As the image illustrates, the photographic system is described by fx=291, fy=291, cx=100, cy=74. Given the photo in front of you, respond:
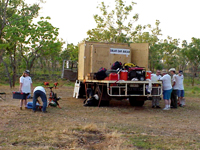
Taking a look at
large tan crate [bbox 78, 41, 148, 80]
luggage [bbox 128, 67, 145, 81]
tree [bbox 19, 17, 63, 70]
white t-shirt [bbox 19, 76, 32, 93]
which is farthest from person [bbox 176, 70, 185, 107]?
tree [bbox 19, 17, 63, 70]

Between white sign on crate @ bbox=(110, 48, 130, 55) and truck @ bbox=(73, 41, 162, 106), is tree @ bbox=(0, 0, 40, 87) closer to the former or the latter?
truck @ bbox=(73, 41, 162, 106)

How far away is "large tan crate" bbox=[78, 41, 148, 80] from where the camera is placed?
12.5 m

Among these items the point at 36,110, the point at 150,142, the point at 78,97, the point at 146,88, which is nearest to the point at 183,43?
the point at 78,97

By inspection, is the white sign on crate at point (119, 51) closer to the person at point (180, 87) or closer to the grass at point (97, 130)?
the person at point (180, 87)

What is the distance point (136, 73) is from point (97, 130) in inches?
155

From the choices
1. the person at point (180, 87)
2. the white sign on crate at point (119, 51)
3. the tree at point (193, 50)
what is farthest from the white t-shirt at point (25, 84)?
the tree at point (193, 50)

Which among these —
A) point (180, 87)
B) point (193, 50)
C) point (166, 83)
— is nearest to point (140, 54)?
point (180, 87)

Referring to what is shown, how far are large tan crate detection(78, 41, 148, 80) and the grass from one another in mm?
2869

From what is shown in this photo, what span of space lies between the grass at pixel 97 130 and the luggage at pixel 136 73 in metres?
1.27

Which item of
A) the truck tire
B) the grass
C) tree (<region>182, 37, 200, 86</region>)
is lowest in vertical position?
the grass

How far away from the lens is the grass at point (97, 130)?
5.69m

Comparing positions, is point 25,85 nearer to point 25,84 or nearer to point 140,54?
point 25,84

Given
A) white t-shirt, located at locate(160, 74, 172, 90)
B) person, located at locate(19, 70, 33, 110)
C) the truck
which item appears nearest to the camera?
person, located at locate(19, 70, 33, 110)

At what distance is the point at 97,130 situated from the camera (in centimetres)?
692
